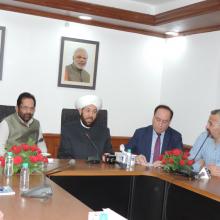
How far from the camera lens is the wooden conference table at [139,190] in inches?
114

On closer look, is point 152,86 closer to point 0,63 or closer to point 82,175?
point 0,63

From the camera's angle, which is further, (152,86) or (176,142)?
(152,86)

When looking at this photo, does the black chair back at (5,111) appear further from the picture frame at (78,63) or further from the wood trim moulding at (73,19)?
the wood trim moulding at (73,19)

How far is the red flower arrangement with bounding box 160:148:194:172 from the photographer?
3250mm

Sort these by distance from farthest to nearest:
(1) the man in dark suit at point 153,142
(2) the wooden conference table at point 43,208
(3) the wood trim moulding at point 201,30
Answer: (3) the wood trim moulding at point 201,30, (1) the man in dark suit at point 153,142, (2) the wooden conference table at point 43,208

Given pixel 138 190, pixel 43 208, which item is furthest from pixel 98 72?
pixel 43 208

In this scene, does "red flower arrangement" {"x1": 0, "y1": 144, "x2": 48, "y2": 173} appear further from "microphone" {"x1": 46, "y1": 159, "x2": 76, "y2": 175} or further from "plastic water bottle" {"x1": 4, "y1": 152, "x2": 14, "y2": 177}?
"microphone" {"x1": 46, "y1": 159, "x2": 76, "y2": 175}

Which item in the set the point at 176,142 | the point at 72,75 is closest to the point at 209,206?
the point at 176,142

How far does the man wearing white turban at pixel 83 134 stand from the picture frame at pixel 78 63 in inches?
62.0

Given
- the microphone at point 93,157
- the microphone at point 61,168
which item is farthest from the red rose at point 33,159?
the microphone at point 93,157

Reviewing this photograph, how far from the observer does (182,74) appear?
557 cm

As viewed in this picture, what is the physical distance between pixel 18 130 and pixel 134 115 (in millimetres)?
2242

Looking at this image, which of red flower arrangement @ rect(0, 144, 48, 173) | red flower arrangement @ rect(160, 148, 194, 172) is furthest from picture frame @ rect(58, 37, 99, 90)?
red flower arrangement @ rect(0, 144, 48, 173)

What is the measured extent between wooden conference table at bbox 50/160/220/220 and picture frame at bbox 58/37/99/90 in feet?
6.87
